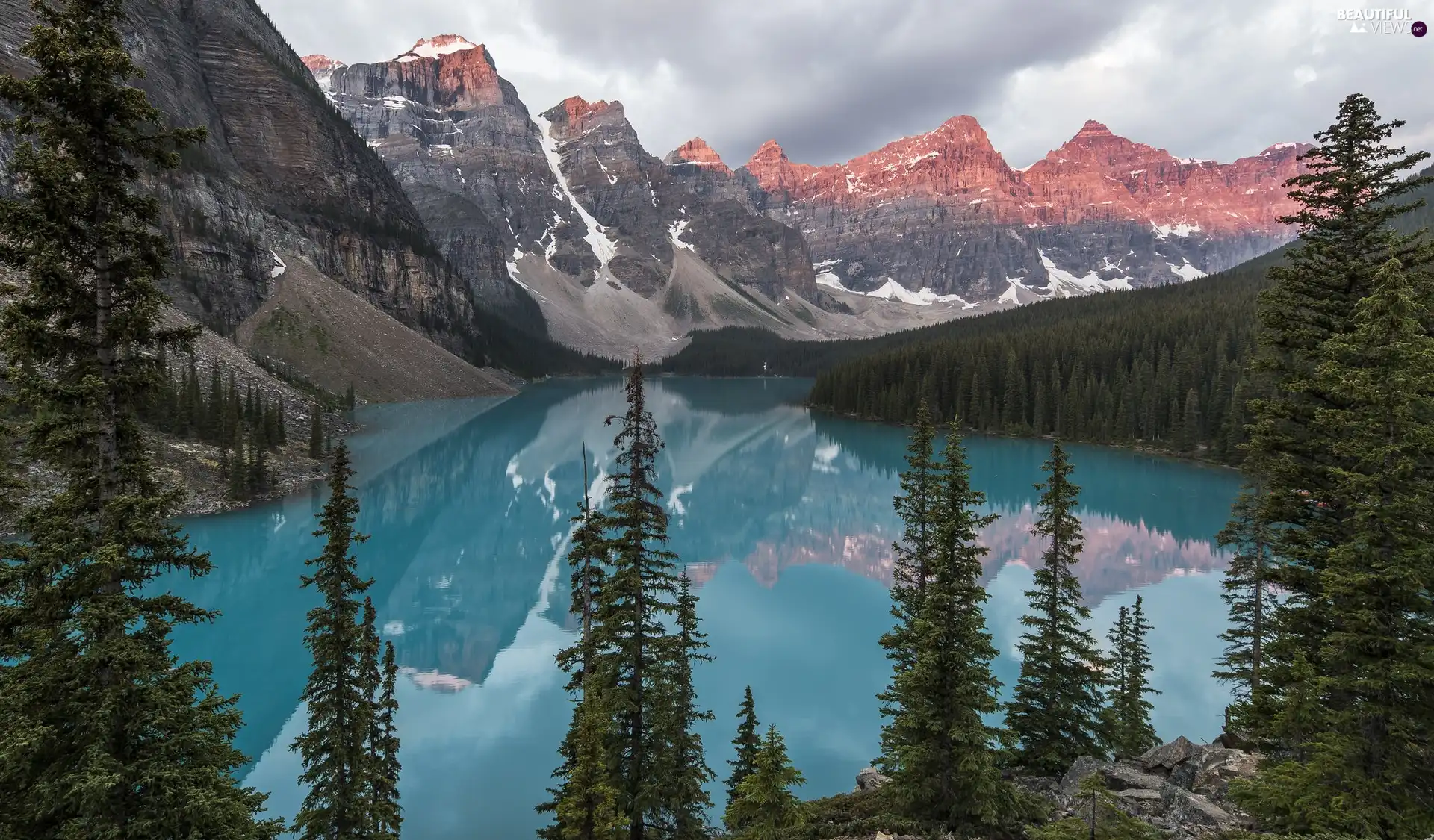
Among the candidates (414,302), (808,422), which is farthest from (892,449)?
(414,302)

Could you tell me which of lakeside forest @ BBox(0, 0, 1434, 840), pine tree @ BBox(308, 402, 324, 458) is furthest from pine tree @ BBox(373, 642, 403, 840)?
pine tree @ BBox(308, 402, 324, 458)

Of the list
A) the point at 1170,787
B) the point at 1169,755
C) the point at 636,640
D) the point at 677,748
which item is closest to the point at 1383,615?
the point at 1170,787

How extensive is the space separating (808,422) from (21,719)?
→ 116 meters

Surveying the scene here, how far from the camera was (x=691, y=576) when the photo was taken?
134 ft

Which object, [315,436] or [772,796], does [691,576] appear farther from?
[315,436]

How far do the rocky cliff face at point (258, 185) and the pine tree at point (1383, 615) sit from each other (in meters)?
121

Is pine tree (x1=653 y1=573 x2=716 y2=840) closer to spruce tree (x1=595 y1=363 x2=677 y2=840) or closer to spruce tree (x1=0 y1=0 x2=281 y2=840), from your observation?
spruce tree (x1=595 y1=363 x2=677 y2=840)

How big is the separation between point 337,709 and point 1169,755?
16692 millimetres

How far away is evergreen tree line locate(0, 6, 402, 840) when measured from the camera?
284 inches

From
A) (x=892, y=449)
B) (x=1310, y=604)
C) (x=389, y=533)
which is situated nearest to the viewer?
(x=1310, y=604)

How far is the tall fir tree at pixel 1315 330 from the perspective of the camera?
1102cm

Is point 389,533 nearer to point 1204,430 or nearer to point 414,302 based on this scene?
point 1204,430

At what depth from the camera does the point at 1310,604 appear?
1093 cm

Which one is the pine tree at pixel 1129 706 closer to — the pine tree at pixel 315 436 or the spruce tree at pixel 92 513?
the spruce tree at pixel 92 513
